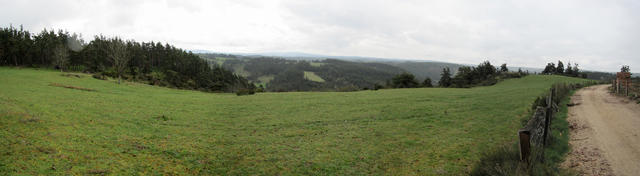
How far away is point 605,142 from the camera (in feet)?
27.2

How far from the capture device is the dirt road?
6.40 meters

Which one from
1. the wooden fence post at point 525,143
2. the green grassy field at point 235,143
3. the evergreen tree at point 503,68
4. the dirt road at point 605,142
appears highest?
the evergreen tree at point 503,68

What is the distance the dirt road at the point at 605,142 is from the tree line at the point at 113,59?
50485 mm

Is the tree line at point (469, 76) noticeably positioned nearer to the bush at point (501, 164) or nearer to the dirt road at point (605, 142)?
the dirt road at point (605, 142)

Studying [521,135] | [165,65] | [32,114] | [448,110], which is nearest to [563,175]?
[521,135]

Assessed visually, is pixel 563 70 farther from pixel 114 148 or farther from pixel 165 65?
pixel 165 65

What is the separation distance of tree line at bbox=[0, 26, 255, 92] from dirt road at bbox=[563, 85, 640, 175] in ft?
166

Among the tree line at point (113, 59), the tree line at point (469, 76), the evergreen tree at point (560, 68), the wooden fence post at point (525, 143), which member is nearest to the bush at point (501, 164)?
the wooden fence post at point (525, 143)

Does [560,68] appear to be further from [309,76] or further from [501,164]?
[309,76]

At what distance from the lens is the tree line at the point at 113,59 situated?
2116 inches

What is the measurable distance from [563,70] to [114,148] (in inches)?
→ 4299

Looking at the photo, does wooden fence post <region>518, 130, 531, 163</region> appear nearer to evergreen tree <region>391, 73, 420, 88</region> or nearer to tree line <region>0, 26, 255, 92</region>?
tree line <region>0, 26, 255, 92</region>

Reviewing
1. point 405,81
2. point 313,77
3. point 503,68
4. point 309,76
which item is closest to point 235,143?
point 405,81

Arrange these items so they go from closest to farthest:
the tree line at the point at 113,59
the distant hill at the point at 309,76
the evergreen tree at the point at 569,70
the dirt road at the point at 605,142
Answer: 1. the dirt road at the point at 605,142
2. the tree line at the point at 113,59
3. the evergreen tree at the point at 569,70
4. the distant hill at the point at 309,76
